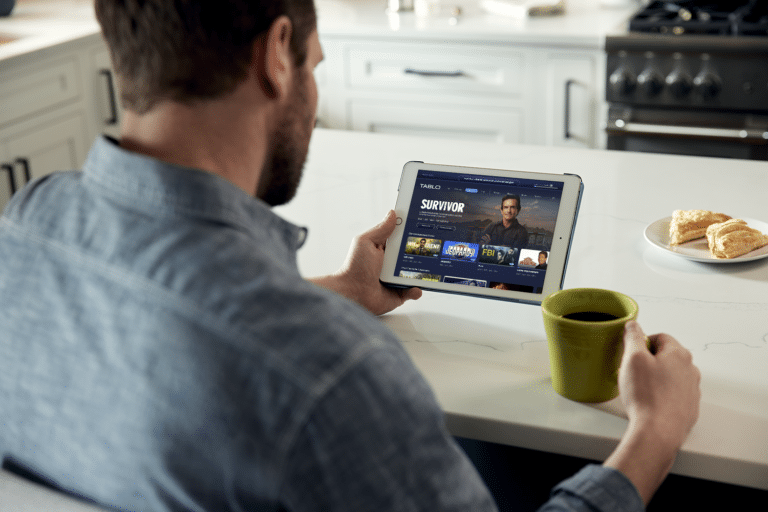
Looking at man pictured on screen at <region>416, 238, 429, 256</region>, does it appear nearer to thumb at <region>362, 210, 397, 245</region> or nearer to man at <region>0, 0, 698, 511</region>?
thumb at <region>362, 210, 397, 245</region>

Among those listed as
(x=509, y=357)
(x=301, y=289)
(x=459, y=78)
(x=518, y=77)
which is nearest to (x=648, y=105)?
(x=518, y=77)

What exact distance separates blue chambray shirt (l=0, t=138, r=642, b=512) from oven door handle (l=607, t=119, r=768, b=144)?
2132mm

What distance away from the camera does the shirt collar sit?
0.67 metres

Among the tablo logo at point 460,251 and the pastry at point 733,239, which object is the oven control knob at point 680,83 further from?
the tablo logo at point 460,251

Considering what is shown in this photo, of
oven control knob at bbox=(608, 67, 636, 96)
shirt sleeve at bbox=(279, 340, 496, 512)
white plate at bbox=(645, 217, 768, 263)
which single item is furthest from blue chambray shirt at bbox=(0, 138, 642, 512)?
oven control knob at bbox=(608, 67, 636, 96)

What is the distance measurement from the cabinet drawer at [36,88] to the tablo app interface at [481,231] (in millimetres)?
1815

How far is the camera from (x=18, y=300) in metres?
0.68

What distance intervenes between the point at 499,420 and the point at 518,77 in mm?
2048

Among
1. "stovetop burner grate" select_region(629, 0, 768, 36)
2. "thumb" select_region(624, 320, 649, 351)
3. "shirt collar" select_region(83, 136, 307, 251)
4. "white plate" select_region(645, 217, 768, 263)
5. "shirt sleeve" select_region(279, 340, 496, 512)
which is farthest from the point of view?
"stovetop burner grate" select_region(629, 0, 768, 36)

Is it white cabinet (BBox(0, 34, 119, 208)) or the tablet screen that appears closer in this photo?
the tablet screen

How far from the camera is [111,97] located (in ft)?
9.55

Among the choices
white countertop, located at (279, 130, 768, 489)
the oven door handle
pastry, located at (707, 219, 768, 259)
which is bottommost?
the oven door handle

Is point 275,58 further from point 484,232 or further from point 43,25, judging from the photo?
point 43,25

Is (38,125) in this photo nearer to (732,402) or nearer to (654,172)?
(654,172)
